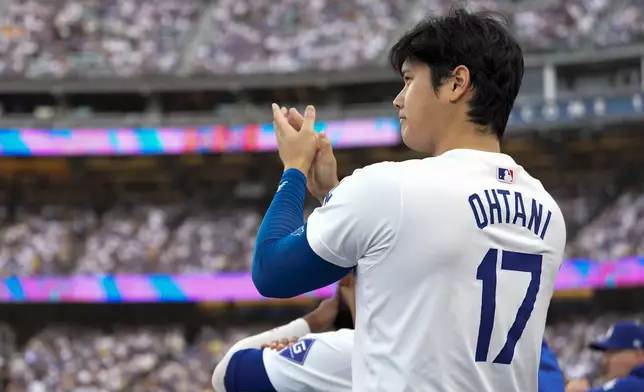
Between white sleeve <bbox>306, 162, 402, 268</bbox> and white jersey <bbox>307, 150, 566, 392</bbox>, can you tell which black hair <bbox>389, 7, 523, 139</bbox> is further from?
white sleeve <bbox>306, 162, 402, 268</bbox>

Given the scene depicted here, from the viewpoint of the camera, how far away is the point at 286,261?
1.97 metres

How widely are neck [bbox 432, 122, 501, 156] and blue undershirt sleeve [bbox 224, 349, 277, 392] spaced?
1130 millimetres

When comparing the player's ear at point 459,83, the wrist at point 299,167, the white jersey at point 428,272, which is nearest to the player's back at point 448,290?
the white jersey at point 428,272

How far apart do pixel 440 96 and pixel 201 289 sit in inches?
756

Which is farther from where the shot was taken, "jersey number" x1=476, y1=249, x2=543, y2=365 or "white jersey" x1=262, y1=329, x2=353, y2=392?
"white jersey" x1=262, y1=329, x2=353, y2=392

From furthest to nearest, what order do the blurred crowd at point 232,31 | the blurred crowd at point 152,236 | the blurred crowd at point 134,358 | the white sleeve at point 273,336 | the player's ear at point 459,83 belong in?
the blurred crowd at point 232,31 < the blurred crowd at point 152,236 < the blurred crowd at point 134,358 < the white sleeve at point 273,336 < the player's ear at point 459,83

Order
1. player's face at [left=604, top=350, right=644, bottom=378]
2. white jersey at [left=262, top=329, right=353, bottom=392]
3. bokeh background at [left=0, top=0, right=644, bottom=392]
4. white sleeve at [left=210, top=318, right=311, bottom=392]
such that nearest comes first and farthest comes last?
1. white jersey at [left=262, top=329, right=353, bottom=392]
2. white sleeve at [left=210, top=318, right=311, bottom=392]
3. player's face at [left=604, top=350, right=644, bottom=378]
4. bokeh background at [left=0, top=0, right=644, bottom=392]

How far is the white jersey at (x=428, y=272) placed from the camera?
1.92m

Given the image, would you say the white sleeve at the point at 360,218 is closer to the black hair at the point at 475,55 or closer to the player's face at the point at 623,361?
the black hair at the point at 475,55

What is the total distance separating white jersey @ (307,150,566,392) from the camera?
1.92 metres

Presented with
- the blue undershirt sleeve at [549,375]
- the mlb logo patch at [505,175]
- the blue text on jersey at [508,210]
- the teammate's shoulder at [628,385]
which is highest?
the mlb logo patch at [505,175]

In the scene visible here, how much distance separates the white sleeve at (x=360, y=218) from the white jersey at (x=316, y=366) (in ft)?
3.22

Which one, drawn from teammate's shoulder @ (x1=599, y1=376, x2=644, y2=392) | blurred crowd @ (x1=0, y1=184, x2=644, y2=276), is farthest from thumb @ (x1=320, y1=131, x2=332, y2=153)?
blurred crowd @ (x1=0, y1=184, x2=644, y2=276)

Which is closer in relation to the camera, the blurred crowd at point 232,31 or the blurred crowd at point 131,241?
the blurred crowd at point 131,241
